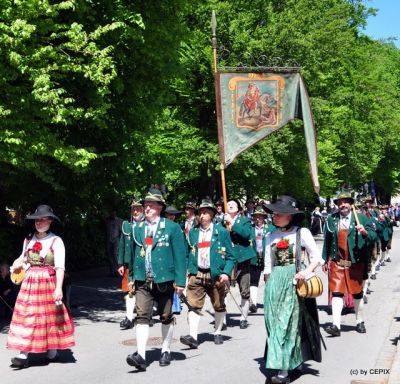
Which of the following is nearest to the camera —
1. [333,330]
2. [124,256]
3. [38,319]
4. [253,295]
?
[38,319]

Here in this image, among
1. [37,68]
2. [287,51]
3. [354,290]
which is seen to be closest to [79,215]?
[37,68]

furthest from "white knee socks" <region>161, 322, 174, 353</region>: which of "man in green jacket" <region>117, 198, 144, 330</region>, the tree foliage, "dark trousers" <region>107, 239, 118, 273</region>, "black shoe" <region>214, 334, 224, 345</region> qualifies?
"dark trousers" <region>107, 239, 118, 273</region>

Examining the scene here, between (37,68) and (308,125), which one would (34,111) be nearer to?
(37,68)

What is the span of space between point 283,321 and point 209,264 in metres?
2.28

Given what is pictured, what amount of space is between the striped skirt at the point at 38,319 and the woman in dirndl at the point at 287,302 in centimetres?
235

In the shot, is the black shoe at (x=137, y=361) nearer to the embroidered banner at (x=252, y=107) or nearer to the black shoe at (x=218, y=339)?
the black shoe at (x=218, y=339)

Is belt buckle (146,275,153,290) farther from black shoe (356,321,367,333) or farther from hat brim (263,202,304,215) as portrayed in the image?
black shoe (356,321,367,333)

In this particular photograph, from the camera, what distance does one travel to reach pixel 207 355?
27.6 feet

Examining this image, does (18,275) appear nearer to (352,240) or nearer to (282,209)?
(282,209)

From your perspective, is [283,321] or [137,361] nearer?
[283,321]

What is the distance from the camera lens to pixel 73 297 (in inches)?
555

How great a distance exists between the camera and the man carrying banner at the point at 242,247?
412 inches

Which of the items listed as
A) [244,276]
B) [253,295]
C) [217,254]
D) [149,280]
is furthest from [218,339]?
[253,295]

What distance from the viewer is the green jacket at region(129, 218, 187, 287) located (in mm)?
7695
